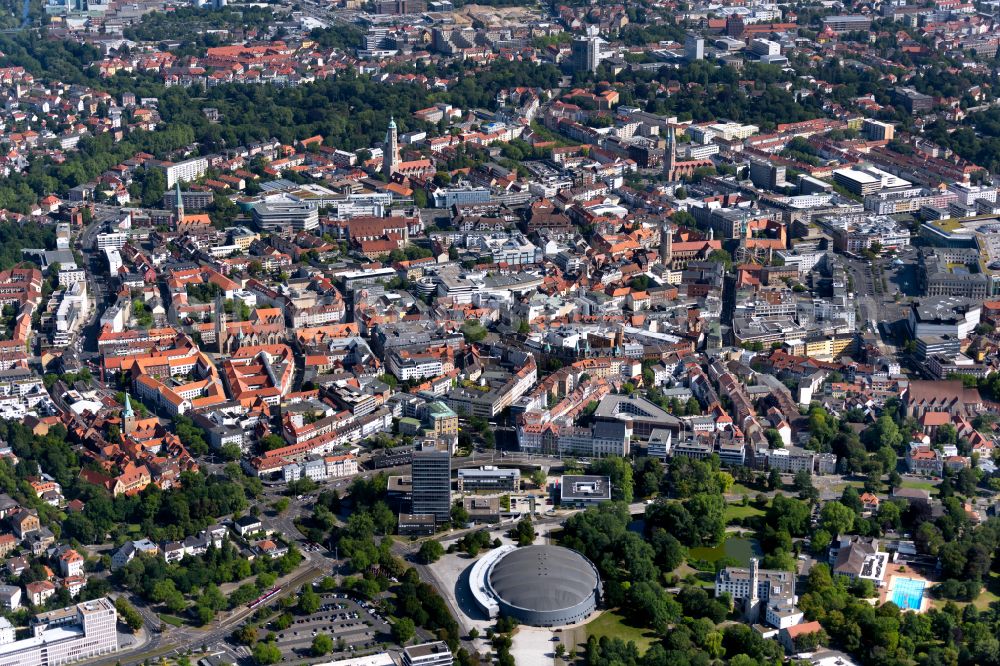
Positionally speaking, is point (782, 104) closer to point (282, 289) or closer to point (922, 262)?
point (922, 262)

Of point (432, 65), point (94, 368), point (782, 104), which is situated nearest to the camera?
point (94, 368)

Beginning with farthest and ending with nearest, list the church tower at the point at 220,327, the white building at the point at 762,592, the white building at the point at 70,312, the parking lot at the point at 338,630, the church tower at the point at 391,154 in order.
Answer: the church tower at the point at 391,154
the white building at the point at 70,312
the church tower at the point at 220,327
the white building at the point at 762,592
the parking lot at the point at 338,630

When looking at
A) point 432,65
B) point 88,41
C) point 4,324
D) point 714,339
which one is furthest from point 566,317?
point 88,41

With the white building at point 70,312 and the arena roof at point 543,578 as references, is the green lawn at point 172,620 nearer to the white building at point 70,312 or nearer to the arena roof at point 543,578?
the arena roof at point 543,578

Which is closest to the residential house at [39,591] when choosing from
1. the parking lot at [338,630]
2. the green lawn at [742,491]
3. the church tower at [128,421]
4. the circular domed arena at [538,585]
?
the parking lot at [338,630]

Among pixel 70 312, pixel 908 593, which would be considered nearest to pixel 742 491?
pixel 908 593

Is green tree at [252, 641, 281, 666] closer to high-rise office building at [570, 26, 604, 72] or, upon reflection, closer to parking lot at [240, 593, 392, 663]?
parking lot at [240, 593, 392, 663]

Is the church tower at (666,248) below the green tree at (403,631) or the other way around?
the other way around

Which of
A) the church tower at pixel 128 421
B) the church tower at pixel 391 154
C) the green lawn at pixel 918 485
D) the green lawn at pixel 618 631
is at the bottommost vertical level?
the green lawn at pixel 618 631
